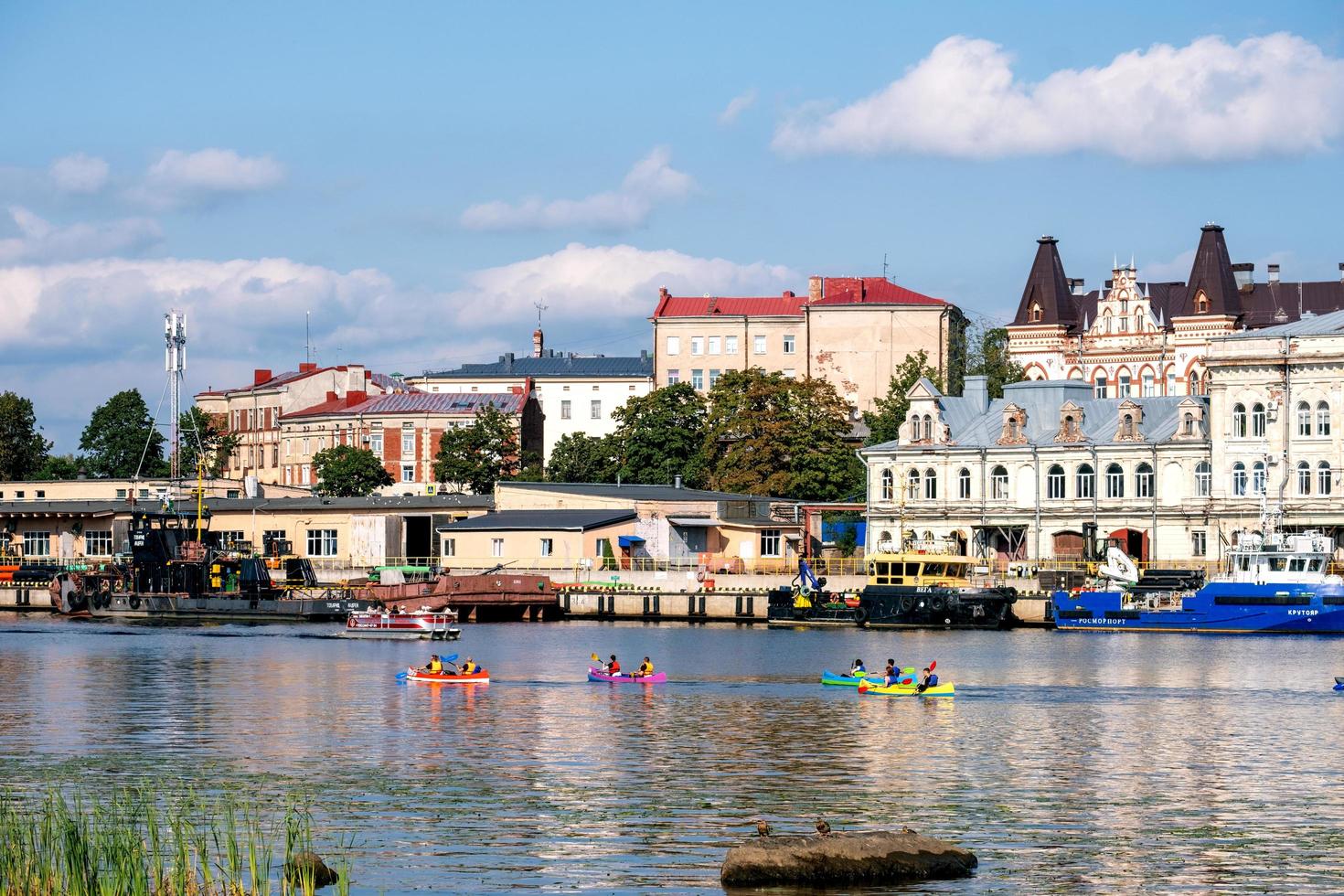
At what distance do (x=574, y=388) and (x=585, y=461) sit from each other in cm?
3009

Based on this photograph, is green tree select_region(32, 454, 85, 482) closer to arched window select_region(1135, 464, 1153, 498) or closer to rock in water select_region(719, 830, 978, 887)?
arched window select_region(1135, 464, 1153, 498)

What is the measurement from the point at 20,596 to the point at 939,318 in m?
84.5

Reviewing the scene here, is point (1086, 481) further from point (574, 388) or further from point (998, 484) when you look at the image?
point (574, 388)

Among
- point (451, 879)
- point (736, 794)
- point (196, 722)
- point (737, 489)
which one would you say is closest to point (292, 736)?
point (196, 722)

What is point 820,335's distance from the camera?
177 metres

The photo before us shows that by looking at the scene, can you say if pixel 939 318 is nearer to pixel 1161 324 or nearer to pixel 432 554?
pixel 1161 324

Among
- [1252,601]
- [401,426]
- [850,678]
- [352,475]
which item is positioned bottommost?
[850,678]

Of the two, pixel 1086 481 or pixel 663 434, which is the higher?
pixel 663 434

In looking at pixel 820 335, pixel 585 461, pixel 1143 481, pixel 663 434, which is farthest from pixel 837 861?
pixel 820 335

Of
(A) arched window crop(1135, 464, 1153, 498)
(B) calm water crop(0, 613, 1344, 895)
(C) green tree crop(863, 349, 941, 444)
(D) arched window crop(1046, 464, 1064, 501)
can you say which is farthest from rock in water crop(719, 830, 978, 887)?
(C) green tree crop(863, 349, 941, 444)

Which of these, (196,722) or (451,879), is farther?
(196,722)

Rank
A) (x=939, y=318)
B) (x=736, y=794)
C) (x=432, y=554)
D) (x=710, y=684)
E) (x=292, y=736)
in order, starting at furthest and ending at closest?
1. (x=939, y=318)
2. (x=432, y=554)
3. (x=710, y=684)
4. (x=292, y=736)
5. (x=736, y=794)

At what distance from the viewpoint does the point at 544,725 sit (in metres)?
56.0

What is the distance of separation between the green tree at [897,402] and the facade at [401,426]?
34556 millimetres
